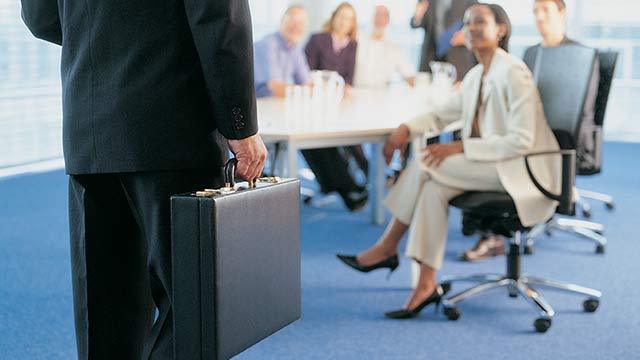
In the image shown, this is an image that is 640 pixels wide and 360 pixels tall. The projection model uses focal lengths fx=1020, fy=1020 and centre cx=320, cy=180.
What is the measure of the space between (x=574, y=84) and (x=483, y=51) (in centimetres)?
40

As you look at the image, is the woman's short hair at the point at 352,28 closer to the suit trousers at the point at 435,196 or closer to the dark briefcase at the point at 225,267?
the suit trousers at the point at 435,196

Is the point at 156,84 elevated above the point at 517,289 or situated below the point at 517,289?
above

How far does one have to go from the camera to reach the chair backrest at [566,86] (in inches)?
165

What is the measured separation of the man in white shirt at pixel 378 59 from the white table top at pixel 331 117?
3.71ft

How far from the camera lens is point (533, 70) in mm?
4520

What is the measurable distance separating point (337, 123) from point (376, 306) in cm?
120

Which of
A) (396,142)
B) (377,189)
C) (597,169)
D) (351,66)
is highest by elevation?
(351,66)

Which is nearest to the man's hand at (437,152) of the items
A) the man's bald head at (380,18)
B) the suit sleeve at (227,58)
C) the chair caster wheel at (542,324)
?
the chair caster wheel at (542,324)

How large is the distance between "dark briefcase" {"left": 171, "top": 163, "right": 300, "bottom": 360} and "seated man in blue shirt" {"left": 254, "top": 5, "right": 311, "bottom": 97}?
4.19m

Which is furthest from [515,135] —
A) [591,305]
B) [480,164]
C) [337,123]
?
[337,123]

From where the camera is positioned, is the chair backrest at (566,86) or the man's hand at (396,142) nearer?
the chair backrest at (566,86)

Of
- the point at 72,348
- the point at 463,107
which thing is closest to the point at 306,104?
the point at 463,107

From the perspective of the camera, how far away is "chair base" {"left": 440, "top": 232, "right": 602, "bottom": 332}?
3.99 m

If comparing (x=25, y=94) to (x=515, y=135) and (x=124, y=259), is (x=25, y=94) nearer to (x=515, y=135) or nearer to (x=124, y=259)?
(x=515, y=135)
